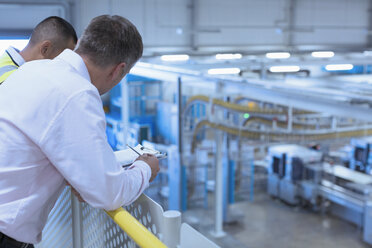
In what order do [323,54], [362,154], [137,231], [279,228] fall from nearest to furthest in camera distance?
[137,231] < [279,228] < [362,154] < [323,54]

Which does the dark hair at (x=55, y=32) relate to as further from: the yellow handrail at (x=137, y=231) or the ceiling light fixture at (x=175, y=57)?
the ceiling light fixture at (x=175, y=57)

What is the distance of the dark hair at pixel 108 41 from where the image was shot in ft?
3.69

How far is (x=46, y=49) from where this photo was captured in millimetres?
1787

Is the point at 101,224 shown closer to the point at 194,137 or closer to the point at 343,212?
the point at 194,137

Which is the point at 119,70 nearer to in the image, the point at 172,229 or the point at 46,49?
the point at 172,229

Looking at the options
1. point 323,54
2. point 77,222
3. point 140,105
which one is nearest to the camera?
point 77,222

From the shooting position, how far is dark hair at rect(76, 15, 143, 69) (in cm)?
112

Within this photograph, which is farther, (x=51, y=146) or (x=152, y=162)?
(x=152, y=162)

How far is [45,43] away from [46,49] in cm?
3

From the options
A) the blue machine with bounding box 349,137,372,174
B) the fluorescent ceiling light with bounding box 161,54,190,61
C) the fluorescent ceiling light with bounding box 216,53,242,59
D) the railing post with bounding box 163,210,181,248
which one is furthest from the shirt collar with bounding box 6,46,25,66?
the blue machine with bounding box 349,137,372,174

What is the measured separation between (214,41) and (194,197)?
4060mm

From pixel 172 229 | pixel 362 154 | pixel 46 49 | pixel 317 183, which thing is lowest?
pixel 317 183

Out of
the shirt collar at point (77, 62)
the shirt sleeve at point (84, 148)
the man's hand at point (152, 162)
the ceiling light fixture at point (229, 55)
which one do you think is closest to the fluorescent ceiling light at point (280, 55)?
the ceiling light fixture at point (229, 55)

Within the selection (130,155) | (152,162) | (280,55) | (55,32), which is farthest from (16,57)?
(280,55)
